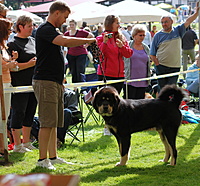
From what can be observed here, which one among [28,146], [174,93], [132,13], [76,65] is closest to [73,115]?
[28,146]

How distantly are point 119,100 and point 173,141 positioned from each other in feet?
2.85

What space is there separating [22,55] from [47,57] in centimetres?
118

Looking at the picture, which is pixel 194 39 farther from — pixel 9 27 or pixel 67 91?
pixel 9 27

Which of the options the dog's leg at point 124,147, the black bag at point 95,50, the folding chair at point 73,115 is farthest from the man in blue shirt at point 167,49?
the dog's leg at point 124,147

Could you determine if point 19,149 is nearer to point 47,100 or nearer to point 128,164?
point 47,100

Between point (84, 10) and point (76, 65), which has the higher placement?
point (84, 10)

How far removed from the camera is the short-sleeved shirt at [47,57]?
4445mm

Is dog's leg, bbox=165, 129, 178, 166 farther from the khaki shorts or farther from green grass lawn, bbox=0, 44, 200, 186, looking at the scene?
the khaki shorts

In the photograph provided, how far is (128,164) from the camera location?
16.6 feet

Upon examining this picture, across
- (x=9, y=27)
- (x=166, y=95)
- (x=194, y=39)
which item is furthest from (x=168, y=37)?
(x=194, y=39)

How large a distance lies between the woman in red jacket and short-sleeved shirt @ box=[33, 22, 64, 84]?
184cm

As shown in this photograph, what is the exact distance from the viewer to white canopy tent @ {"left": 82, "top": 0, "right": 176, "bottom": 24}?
52.0ft

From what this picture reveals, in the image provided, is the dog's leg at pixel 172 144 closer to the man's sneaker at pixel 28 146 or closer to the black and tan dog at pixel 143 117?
the black and tan dog at pixel 143 117

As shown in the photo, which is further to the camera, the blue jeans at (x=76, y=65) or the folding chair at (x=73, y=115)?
the blue jeans at (x=76, y=65)
